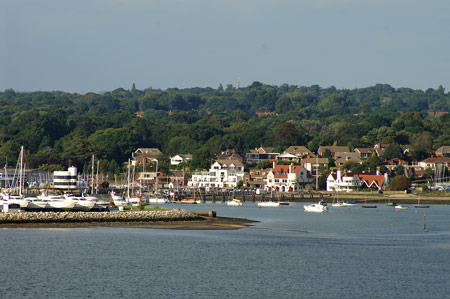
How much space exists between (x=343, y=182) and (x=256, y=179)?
23.8 m

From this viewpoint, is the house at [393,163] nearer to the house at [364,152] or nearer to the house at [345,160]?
the house at [345,160]

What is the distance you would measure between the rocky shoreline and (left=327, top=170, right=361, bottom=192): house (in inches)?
2790

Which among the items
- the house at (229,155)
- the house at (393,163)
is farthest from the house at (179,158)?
the house at (393,163)

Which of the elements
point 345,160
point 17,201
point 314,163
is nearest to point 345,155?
point 345,160

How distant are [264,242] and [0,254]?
65.8 ft

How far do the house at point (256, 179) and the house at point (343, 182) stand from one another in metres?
16.4

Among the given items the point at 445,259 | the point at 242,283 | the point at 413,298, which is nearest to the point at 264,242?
the point at 445,259

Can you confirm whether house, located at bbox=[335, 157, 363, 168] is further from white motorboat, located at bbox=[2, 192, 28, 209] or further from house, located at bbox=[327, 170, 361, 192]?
white motorboat, located at bbox=[2, 192, 28, 209]

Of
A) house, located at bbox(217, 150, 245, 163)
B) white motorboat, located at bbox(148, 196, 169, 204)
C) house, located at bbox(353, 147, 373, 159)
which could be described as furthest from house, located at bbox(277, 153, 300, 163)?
white motorboat, located at bbox(148, 196, 169, 204)

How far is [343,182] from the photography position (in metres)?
146

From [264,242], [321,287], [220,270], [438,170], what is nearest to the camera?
[321,287]

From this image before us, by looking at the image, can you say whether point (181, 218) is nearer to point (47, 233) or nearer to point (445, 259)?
point (47, 233)

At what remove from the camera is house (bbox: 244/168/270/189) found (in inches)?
6391

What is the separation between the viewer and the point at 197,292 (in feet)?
133
